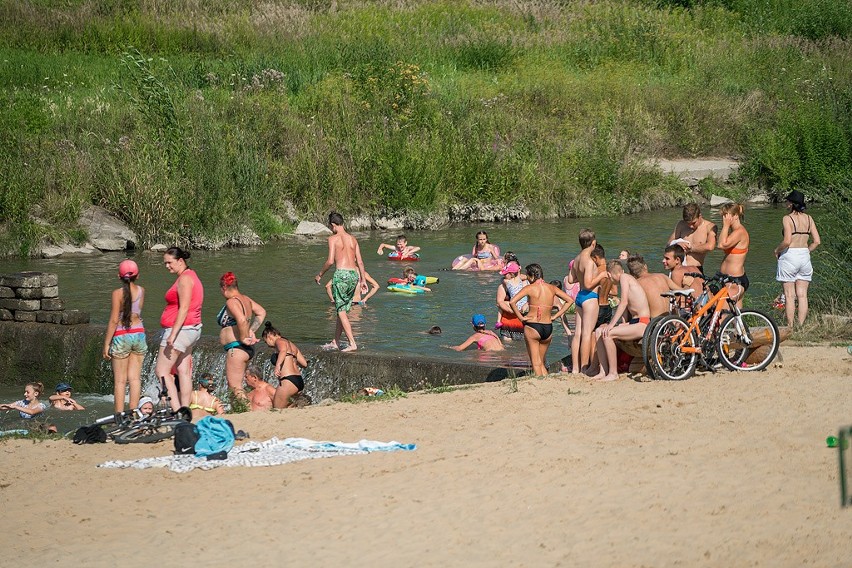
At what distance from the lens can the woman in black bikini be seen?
14.1 meters

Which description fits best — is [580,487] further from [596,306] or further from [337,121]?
[337,121]

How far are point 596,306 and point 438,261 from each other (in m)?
11.8

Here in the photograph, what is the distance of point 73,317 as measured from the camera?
17.8m

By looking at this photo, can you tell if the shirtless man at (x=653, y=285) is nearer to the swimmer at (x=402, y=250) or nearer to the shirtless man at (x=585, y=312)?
the shirtless man at (x=585, y=312)

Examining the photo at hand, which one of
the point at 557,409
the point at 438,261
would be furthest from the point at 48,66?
the point at 557,409

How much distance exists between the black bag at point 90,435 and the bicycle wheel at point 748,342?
18.7ft

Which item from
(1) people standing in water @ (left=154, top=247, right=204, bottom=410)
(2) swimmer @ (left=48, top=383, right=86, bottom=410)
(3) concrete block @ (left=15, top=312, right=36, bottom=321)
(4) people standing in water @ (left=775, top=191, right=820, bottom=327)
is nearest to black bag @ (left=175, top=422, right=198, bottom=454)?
(1) people standing in water @ (left=154, top=247, right=204, bottom=410)

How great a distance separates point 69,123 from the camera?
2917 centimetres

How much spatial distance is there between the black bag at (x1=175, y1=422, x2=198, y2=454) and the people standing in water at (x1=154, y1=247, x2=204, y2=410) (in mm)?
1812

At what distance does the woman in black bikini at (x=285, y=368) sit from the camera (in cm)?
1409

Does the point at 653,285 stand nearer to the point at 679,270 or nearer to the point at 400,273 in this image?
the point at 679,270

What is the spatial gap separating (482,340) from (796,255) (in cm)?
401

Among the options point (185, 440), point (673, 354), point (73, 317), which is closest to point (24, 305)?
point (73, 317)

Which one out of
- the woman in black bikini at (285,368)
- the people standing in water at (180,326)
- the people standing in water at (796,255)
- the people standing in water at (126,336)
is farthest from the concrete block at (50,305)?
the people standing in water at (796,255)
